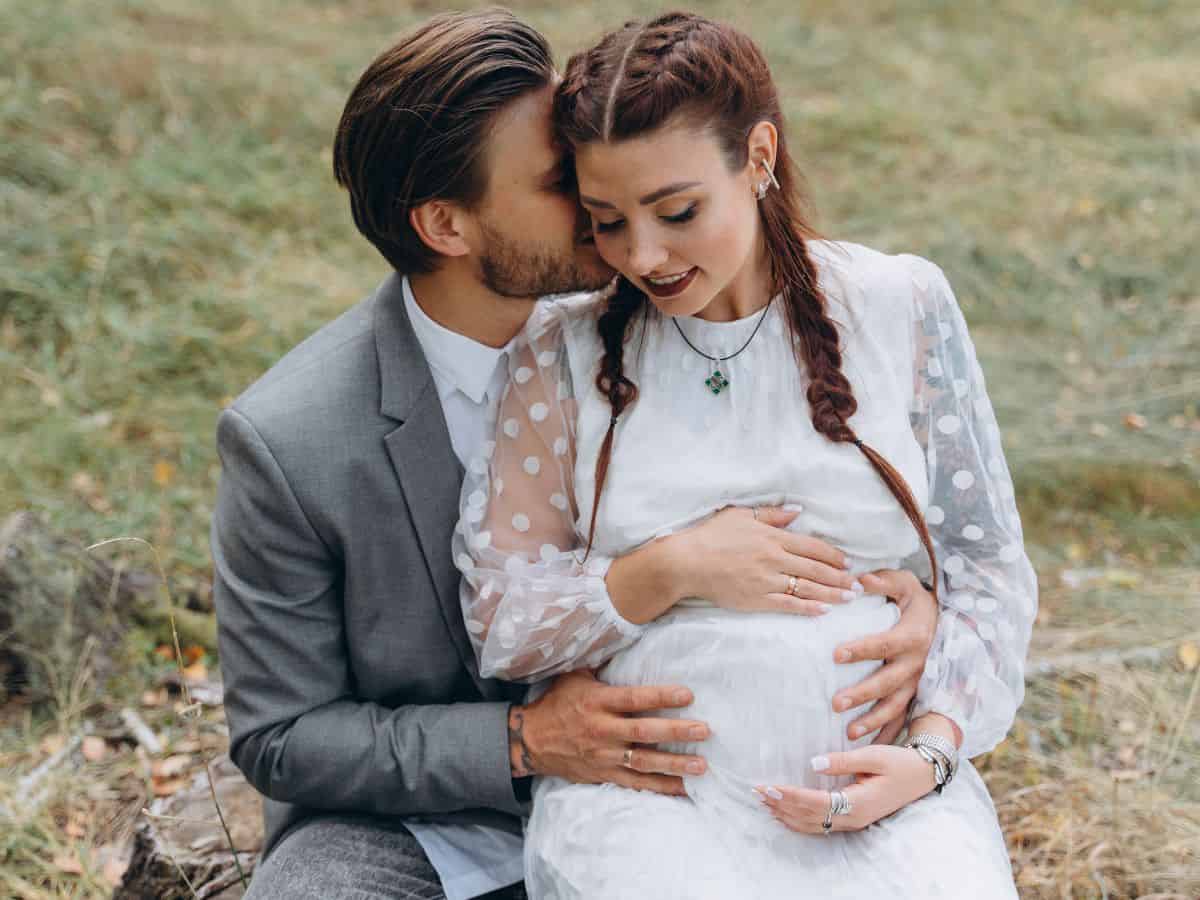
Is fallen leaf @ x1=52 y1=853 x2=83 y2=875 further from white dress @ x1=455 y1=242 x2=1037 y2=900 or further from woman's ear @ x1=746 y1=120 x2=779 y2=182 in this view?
woman's ear @ x1=746 y1=120 x2=779 y2=182

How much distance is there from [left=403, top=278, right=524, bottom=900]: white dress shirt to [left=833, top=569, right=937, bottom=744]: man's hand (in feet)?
2.78

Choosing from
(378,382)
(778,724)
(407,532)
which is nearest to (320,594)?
(407,532)

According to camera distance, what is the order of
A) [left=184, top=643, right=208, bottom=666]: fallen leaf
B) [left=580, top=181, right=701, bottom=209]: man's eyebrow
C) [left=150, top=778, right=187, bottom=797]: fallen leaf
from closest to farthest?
[left=580, top=181, right=701, bottom=209]: man's eyebrow, [left=150, top=778, right=187, bottom=797]: fallen leaf, [left=184, top=643, right=208, bottom=666]: fallen leaf

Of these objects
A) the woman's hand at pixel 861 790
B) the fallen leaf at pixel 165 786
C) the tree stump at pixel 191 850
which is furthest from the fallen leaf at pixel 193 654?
the woman's hand at pixel 861 790

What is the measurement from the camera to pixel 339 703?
2.67 m

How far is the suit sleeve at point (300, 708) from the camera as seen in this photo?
2541mm

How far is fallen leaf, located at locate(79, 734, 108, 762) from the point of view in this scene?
12.1 ft

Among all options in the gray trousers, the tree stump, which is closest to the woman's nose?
the gray trousers

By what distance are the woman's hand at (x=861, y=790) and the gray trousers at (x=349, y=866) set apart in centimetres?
78

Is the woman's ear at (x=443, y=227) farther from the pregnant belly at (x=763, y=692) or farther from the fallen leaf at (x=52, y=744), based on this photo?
the fallen leaf at (x=52, y=744)

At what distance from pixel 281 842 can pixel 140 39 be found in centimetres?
650

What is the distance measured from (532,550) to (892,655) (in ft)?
2.51

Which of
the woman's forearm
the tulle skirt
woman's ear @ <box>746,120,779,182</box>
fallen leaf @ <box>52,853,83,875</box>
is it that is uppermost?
woman's ear @ <box>746,120,779,182</box>

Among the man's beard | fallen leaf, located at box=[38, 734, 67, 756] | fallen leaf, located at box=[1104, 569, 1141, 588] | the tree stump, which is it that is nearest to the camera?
the man's beard
